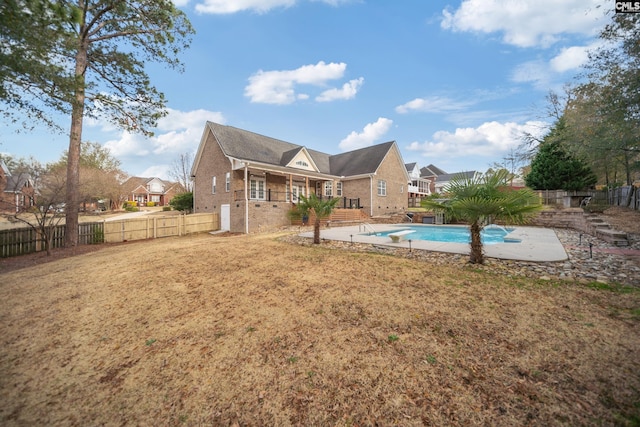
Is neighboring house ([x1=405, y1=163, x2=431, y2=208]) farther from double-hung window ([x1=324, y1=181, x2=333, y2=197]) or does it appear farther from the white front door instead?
the white front door

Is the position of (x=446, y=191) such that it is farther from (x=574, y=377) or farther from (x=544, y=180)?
(x=544, y=180)

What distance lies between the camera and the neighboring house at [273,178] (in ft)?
57.9

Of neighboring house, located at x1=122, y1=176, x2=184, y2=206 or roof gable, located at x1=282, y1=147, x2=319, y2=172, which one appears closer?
roof gable, located at x1=282, y1=147, x2=319, y2=172

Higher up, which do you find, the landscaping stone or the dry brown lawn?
the landscaping stone

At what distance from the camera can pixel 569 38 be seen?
1129cm

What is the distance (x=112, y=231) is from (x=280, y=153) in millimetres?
14492

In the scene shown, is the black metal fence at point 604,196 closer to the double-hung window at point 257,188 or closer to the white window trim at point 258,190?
the white window trim at point 258,190

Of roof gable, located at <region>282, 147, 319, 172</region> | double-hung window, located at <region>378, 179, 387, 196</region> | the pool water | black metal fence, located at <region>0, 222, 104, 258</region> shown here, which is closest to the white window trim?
roof gable, located at <region>282, 147, 319, 172</region>

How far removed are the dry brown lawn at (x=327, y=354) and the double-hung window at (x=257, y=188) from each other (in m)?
14.2

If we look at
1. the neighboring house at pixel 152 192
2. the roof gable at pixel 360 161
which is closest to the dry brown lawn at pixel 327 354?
the roof gable at pixel 360 161

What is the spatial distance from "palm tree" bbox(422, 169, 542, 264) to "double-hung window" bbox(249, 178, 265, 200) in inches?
604

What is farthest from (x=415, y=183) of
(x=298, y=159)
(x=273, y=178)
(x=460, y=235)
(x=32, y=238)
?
(x=32, y=238)

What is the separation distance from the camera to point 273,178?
2072cm

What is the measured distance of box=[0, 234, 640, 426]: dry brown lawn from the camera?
212 cm
